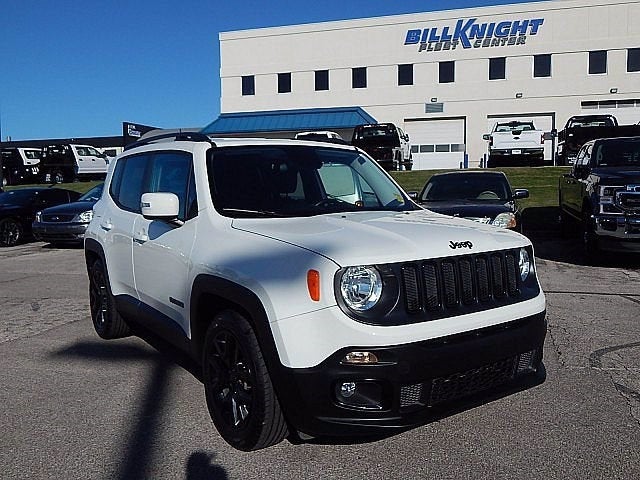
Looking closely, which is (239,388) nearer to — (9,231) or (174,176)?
(174,176)

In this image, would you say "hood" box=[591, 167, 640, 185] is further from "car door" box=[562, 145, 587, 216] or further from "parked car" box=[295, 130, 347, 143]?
"parked car" box=[295, 130, 347, 143]

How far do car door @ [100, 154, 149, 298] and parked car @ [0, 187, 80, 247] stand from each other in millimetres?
11371

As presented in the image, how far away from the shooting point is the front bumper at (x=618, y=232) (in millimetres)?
9344

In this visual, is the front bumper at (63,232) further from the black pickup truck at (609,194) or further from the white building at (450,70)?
the white building at (450,70)

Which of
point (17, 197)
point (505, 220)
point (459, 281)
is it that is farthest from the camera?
point (17, 197)

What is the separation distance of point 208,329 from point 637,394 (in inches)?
118

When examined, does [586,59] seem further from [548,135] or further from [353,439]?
[353,439]

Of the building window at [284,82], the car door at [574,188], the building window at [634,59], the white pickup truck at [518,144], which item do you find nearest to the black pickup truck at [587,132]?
the white pickup truck at [518,144]

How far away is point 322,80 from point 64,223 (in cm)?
3271

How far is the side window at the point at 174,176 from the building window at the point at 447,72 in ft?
128

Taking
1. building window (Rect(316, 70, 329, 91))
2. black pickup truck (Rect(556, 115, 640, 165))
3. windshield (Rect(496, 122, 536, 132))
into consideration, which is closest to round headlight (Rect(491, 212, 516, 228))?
black pickup truck (Rect(556, 115, 640, 165))

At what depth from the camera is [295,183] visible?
180 inches

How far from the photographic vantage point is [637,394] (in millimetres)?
4410

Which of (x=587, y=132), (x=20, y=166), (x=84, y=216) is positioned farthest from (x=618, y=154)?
(x=20, y=166)
